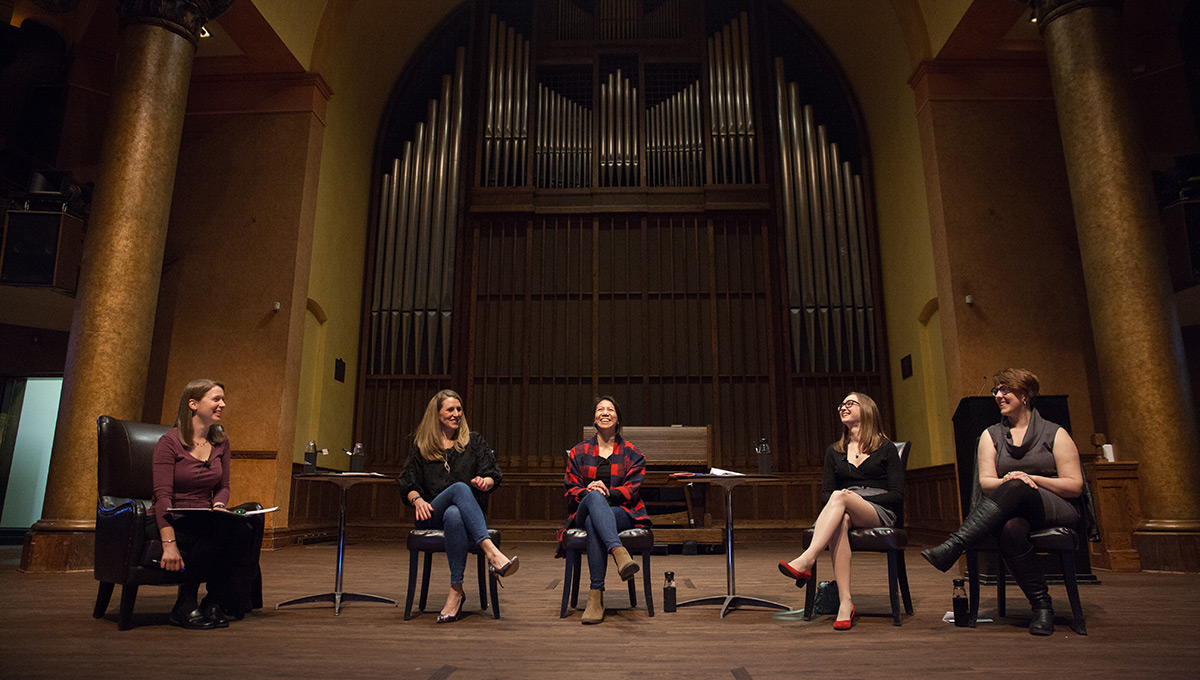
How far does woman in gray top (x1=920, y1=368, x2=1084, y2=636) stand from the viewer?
2799mm

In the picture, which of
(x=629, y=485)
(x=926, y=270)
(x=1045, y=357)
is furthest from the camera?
(x=926, y=270)

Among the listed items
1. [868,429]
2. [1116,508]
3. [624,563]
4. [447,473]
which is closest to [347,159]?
[447,473]

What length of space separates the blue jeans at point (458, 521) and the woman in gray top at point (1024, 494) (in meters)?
1.79

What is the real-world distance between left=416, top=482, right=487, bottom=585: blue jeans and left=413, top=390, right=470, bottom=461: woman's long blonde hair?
0.68ft

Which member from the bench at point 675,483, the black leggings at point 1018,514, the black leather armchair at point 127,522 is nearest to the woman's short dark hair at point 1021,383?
Answer: the black leggings at point 1018,514

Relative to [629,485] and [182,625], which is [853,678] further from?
[182,625]

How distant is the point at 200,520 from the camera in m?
3.01

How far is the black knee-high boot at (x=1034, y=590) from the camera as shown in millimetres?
2686

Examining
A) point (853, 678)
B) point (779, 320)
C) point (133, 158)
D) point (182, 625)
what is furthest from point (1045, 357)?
→ point (133, 158)

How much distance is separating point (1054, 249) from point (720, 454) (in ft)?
12.3

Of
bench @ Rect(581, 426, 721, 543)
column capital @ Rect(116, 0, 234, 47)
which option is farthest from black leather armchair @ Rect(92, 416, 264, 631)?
bench @ Rect(581, 426, 721, 543)

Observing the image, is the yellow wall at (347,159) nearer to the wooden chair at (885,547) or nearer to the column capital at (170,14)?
the column capital at (170,14)

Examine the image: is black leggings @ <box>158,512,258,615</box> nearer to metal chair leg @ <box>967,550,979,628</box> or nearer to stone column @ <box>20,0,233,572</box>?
stone column @ <box>20,0,233,572</box>

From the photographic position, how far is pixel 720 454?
27.5 feet
